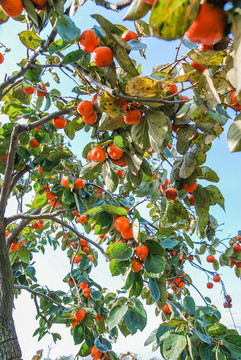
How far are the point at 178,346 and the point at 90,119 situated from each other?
1398mm

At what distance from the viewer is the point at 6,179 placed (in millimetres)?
2174

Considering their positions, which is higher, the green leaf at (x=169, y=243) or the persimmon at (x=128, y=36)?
the persimmon at (x=128, y=36)

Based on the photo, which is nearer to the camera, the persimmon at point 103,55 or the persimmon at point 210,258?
the persimmon at point 103,55

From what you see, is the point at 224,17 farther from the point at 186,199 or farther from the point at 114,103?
the point at 186,199

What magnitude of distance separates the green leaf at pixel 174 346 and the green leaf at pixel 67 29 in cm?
163

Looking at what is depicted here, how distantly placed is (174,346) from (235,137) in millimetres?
1360

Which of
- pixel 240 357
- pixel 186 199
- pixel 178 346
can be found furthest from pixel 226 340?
pixel 186 199

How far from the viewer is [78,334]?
7.64 feet

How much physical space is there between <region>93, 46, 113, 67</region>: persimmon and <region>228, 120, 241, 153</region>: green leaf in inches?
23.3

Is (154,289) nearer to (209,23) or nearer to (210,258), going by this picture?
(209,23)

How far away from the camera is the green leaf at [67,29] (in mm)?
916

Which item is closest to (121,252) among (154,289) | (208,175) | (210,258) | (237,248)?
(154,289)

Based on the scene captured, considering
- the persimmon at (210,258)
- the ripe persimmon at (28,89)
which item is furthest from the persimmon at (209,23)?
the persimmon at (210,258)

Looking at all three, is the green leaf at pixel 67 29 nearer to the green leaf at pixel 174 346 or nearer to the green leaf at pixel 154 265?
the green leaf at pixel 154 265
